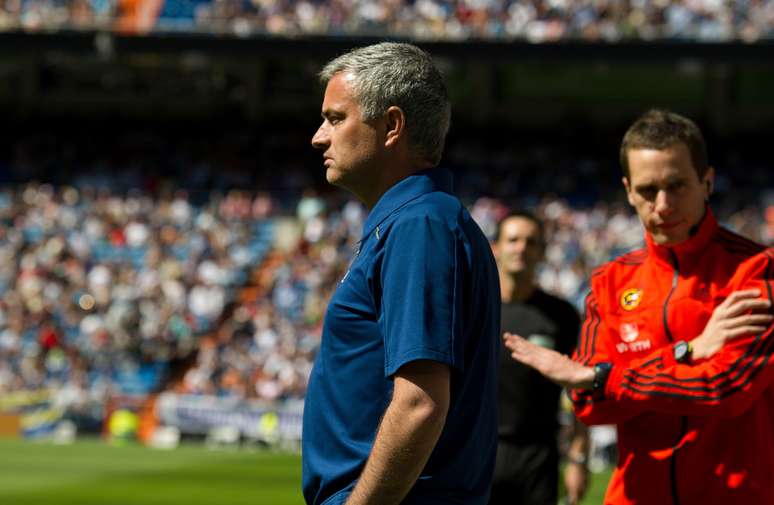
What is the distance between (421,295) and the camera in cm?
293

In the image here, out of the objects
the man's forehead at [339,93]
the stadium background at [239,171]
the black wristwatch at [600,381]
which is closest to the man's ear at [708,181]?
the black wristwatch at [600,381]

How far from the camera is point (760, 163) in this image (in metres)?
29.2

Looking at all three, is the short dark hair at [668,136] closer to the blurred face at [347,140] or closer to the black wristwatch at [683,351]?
the black wristwatch at [683,351]

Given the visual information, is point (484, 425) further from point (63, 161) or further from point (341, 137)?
point (63, 161)

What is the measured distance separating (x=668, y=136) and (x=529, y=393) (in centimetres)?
271

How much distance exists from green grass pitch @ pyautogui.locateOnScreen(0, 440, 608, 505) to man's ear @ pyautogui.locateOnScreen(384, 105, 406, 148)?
1011 cm

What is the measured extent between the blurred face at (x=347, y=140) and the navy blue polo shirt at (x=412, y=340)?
105mm

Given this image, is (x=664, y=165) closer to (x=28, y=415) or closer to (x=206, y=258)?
(x=28, y=415)

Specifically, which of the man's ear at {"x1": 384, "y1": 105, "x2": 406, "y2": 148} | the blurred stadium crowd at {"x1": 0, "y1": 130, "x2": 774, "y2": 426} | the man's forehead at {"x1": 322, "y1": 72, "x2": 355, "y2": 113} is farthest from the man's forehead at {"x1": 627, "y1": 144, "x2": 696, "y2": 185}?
the blurred stadium crowd at {"x1": 0, "y1": 130, "x2": 774, "y2": 426}

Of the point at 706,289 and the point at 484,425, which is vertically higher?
the point at 706,289

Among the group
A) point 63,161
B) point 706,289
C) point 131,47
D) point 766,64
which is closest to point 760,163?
point 766,64

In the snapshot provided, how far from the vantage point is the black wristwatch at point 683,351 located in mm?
3602

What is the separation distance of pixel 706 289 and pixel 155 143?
1191 inches

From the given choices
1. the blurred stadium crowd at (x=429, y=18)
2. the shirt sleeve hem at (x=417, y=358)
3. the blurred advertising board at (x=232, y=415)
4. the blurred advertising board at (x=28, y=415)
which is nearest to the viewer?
the shirt sleeve hem at (x=417, y=358)
